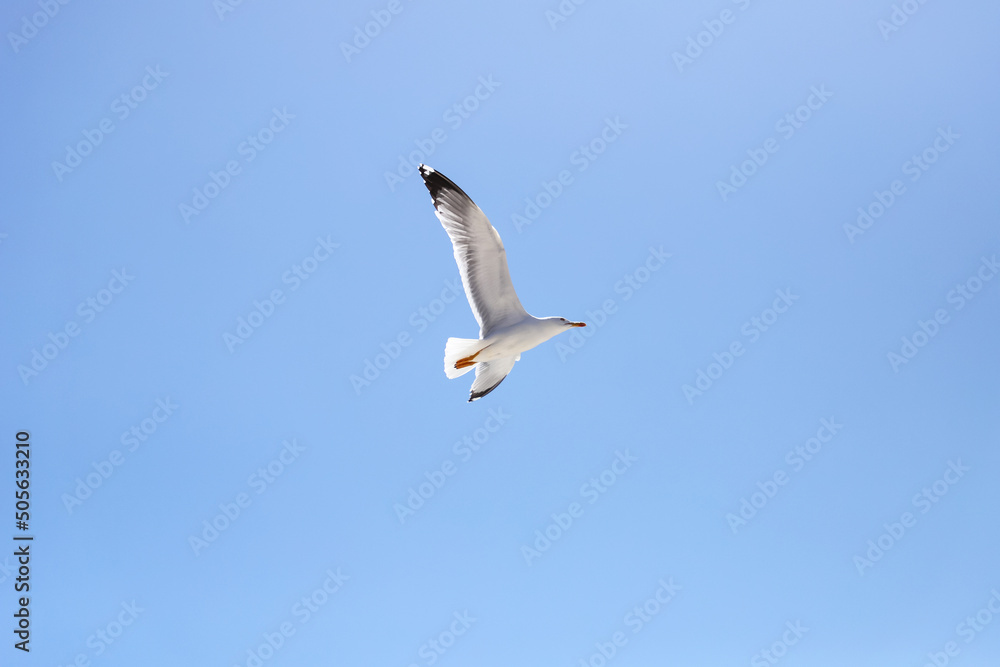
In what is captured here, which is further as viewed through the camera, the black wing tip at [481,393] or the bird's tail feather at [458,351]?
the black wing tip at [481,393]

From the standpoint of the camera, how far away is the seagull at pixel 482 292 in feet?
47.6

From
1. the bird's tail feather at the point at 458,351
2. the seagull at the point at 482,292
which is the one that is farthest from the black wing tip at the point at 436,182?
the bird's tail feather at the point at 458,351

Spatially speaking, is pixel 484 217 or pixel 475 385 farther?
pixel 475 385

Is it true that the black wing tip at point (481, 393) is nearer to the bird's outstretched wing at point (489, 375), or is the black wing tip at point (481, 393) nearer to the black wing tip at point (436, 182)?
the bird's outstretched wing at point (489, 375)

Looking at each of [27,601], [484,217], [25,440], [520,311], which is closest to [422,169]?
[484,217]

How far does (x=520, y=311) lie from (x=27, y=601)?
7.29m

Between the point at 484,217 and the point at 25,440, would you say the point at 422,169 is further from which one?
the point at 25,440

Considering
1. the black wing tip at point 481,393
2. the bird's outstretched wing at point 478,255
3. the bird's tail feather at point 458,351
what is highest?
the bird's outstretched wing at point 478,255

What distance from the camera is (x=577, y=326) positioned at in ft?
49.5

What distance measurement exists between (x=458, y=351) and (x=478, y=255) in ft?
4.01

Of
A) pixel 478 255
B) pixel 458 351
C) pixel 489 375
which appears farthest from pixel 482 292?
pixel 489 375

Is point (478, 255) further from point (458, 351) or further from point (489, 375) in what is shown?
point (489, 375)

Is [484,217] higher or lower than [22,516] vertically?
higher

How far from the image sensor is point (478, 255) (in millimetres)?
14641
